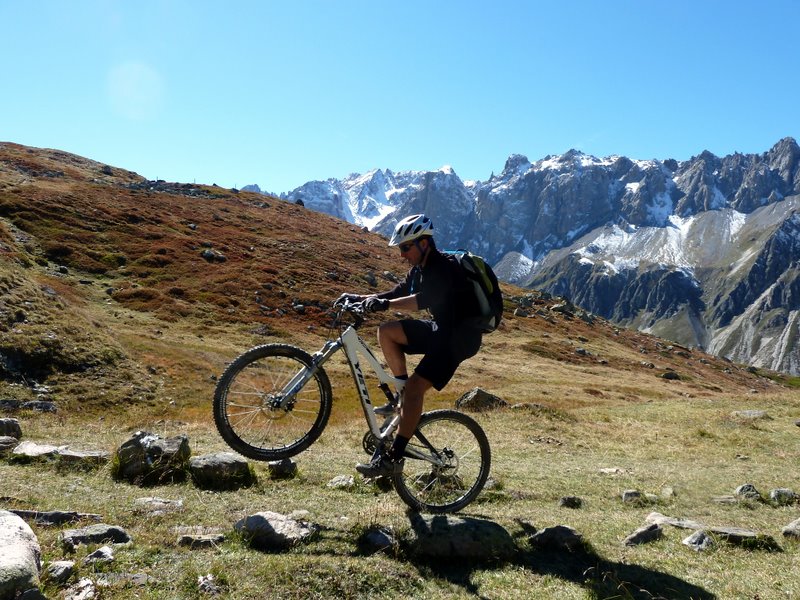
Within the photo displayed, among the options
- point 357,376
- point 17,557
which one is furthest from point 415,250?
point 17,557

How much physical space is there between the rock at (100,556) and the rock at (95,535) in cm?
34

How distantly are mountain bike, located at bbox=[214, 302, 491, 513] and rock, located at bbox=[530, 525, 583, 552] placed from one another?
1629 mm

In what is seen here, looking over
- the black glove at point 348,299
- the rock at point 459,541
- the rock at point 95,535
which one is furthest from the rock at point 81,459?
the rock at point 459,541

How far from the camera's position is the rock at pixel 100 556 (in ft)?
17.2

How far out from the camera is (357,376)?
8117mm

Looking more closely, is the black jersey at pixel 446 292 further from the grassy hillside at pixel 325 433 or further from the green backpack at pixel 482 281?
the grassy hillside at pixel 325 433

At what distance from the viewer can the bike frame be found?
798 centimetres

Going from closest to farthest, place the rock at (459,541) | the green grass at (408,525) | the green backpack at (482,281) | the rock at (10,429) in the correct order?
the green grass at (408,525) < the rock at (459,541) < the green backpack at (482,281) < the rock at (10,429)

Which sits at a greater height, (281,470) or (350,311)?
(350,311)

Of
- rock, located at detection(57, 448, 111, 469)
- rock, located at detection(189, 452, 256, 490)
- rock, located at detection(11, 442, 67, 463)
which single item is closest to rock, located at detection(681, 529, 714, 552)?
rock, located at detection(189, 452, 256, 490)

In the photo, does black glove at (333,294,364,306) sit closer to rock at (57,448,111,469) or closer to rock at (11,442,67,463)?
rock at (57,448,111,469)

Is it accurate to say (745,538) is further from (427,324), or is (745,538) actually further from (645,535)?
(427,324)

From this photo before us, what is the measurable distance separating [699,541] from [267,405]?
6.23m

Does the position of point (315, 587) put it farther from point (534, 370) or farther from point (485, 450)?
point (534, 370)
